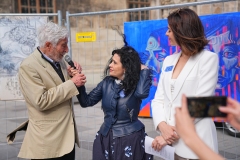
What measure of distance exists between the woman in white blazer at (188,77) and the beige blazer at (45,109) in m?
0.90

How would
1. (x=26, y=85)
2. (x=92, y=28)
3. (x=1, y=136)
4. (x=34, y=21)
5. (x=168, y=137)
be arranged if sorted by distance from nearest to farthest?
(x=168, y=137)
(x=26, y=85)
(x=34, y=21)
(x=92, y=28)
(x=1, y=136)

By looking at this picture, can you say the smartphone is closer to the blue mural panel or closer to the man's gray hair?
the man's gray hair

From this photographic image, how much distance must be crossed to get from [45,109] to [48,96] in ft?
0.41

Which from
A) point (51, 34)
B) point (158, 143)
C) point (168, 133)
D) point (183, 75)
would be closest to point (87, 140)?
point (51, 34)

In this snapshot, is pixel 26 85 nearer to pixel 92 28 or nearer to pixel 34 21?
pixel 34 21

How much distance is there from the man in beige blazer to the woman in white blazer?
2.94ft

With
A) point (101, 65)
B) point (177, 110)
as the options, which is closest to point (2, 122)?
point (101, 65)

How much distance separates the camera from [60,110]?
295 centimetres

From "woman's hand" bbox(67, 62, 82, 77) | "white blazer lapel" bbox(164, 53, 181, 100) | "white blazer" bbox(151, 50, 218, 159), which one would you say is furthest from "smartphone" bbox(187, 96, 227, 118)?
"woman's hand" bbox(67, 62, 82, 77)

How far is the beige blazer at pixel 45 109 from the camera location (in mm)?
2766

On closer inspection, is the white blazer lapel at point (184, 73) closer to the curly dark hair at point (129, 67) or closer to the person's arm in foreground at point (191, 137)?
the curly dark hair at point (129, 67)

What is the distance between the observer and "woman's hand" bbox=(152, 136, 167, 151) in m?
2.39

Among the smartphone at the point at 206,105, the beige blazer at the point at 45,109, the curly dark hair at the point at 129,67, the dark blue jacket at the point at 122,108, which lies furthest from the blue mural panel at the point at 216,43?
the smartphone at the point at 206,105

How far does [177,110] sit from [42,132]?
6.31 ft
